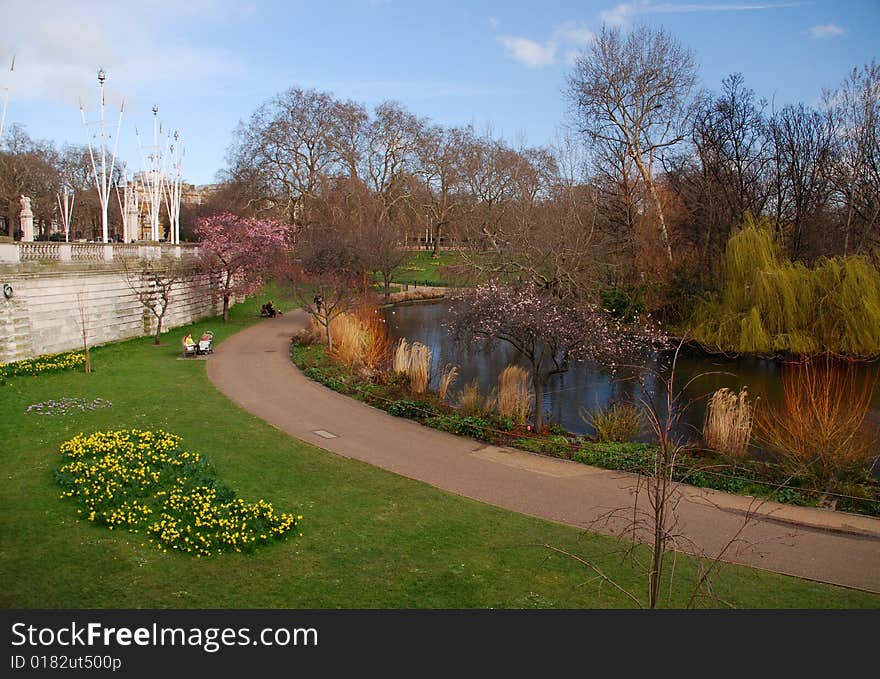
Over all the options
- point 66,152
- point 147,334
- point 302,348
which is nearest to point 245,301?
point 147,334

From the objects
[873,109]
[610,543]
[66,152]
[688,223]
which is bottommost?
[610,543]

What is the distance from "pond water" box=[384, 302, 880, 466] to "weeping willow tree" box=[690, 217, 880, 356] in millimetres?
946

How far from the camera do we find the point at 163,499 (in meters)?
9.64

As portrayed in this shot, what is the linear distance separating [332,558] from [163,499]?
303cm

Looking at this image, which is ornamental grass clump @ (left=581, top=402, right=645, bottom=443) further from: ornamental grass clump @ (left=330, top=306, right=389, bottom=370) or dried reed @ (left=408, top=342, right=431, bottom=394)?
ornamental grass clump @ (left=330, top=306, right=389, bottom=370)

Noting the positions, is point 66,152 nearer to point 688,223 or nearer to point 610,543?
point 688,223

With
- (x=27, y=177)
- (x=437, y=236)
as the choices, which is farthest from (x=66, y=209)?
(x=437, y=236)

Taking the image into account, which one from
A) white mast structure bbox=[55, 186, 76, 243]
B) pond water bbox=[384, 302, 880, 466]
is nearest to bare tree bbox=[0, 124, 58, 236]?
white mast structure bbox=[55, 186, 76, 243]

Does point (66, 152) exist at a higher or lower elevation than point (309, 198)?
higher

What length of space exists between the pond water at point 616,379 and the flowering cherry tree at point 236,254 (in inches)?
420

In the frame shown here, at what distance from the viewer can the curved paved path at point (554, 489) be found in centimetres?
882

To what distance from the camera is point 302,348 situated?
25422 millimetres

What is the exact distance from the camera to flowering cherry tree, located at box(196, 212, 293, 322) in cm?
3419
